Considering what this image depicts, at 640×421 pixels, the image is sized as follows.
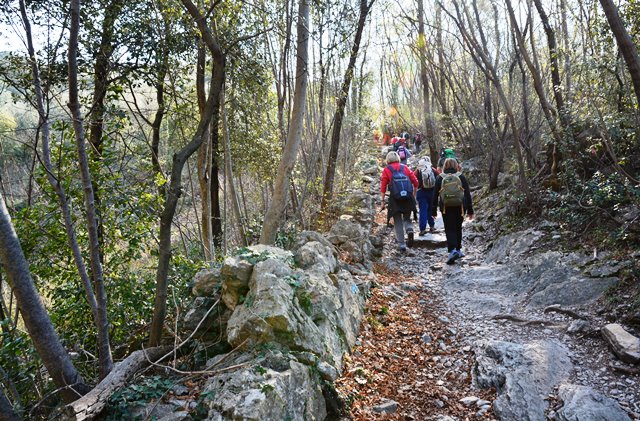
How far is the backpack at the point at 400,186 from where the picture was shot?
7.82m

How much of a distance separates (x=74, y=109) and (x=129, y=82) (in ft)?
13.3

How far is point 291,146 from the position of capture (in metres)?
6.38

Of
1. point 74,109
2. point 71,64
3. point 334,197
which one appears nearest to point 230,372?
point 74,109

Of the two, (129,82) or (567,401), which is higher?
(129,82)

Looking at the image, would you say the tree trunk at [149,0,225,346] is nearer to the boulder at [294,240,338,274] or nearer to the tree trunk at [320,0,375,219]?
the boulder at [294,240,338,274]

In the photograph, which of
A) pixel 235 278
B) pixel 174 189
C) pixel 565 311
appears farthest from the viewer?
pixel 565 311

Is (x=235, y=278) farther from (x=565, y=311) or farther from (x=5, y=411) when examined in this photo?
(x=565, y=311)

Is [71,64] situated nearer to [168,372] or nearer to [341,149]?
[168,372]

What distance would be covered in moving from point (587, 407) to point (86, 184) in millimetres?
4184

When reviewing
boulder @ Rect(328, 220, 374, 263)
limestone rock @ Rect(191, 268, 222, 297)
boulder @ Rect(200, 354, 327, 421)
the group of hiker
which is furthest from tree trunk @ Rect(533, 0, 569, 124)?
boulder @ Rect(200, 354, 327, 421)

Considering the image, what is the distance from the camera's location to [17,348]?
12.7 ft

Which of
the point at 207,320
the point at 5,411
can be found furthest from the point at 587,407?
the point at 5,411

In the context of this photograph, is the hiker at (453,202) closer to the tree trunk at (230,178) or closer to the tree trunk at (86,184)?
the tree trunk at (230,178)

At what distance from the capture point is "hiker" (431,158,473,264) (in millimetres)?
6930
